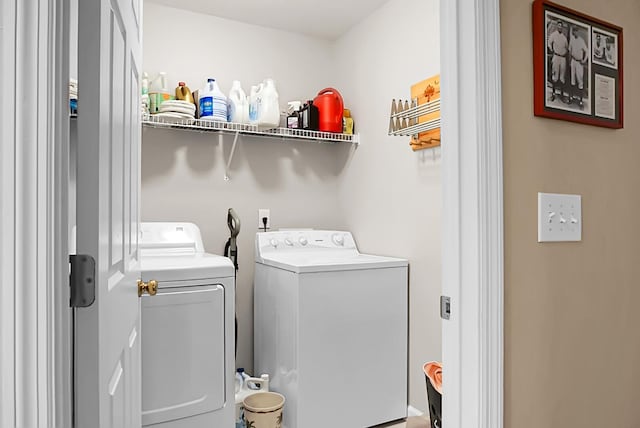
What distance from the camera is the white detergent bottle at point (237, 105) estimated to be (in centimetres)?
280

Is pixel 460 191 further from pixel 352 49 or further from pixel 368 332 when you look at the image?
pixel 352 49

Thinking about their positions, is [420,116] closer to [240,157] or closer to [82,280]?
[240,157]

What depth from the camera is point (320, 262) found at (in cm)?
239

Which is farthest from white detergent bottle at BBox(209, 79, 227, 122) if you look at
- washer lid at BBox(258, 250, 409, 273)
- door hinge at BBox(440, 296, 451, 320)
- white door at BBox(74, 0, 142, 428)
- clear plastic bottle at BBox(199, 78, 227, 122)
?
door hinge at BBox(440, 296, 451, 320)

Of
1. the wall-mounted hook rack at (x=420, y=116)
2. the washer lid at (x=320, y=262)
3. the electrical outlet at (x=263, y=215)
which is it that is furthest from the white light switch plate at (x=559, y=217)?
the electrical outlet at (x=263, y=215)

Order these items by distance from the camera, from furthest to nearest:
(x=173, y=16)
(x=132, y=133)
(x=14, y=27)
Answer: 1. (x=173, y=16)
2. (x=132, y=133)
3. (x=14, y=27)

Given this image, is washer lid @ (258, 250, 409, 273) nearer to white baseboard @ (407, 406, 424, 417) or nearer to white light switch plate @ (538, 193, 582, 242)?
white baseboard @ (407, 406, 424, 417)

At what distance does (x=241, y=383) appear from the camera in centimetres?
255

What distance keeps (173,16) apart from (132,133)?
6.31 ft

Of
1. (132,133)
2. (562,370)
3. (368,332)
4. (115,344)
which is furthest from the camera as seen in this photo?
(368,332)

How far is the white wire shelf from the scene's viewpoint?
8.54 ft

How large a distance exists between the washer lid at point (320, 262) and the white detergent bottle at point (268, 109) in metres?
0.82

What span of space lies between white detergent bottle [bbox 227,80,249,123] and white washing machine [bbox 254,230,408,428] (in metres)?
0.89

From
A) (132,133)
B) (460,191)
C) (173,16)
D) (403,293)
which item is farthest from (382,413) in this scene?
(173,16)
